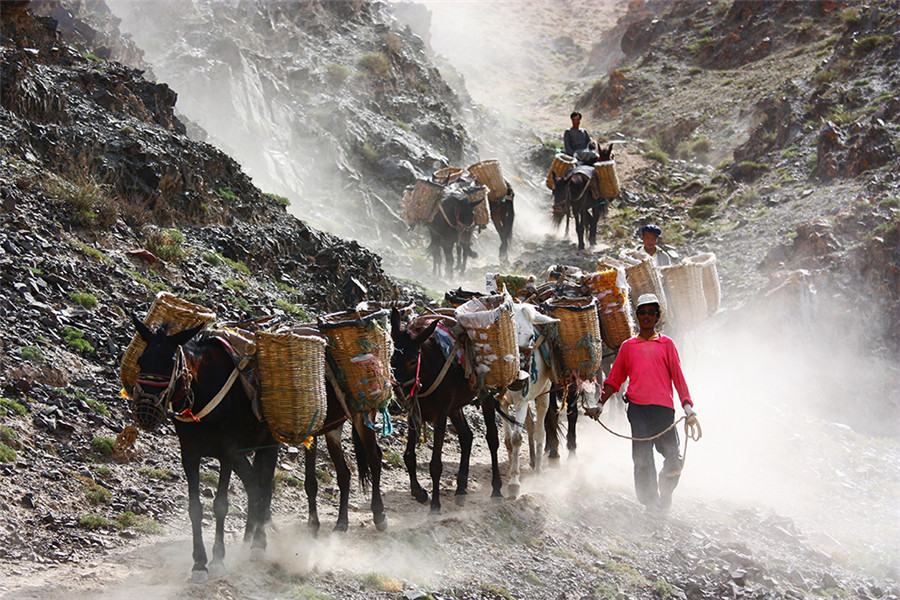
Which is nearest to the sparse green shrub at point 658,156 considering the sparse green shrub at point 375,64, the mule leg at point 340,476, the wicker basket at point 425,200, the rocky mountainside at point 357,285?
the rocky mountainside at point 357,285

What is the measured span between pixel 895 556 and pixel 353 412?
729cm

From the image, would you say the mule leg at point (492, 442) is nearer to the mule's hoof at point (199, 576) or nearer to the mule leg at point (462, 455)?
the mule leg at point (462, 455)

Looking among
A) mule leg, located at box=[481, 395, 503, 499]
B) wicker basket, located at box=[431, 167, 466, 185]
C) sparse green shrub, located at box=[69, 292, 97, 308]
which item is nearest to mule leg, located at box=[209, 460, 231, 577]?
mule leg, located at box=[481, 395, 503, 499]

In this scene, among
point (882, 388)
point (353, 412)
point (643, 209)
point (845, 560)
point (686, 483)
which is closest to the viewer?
point (353, 412)

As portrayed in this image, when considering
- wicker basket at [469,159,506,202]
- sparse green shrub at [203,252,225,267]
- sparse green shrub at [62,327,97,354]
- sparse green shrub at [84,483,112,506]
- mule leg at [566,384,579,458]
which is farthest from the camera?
wicker basket at [469,159,506,202]

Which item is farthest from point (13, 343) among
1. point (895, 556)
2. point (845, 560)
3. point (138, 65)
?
point (138, 65)

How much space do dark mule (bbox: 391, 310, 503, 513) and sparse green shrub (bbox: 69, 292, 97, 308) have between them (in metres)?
3.84

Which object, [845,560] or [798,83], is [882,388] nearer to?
[845,560]

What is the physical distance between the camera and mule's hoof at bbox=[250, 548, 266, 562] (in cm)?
664

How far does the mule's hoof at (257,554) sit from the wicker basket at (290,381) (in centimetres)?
98

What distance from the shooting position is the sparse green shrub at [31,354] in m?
8.23

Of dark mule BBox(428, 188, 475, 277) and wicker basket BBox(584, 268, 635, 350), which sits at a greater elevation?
dark mule BBox(428, 188, 475, 277)

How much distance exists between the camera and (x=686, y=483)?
10.8 meters

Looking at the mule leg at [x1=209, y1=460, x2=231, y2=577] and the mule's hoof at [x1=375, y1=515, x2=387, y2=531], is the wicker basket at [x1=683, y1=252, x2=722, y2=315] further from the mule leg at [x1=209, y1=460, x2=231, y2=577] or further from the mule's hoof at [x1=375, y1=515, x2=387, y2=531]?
the mule leg at [x1=209, y1=460, x2=231, y2=577]
